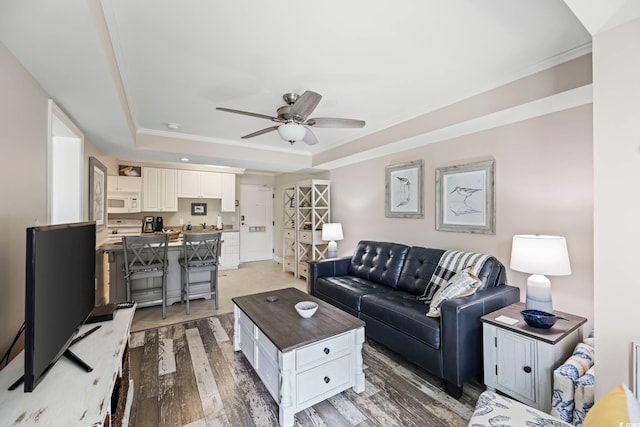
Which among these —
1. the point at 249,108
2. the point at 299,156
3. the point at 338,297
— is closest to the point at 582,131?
the point at 338,297

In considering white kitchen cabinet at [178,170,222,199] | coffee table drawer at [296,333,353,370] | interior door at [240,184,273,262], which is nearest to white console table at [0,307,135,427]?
coffee table drawer at [296,333,353,370]

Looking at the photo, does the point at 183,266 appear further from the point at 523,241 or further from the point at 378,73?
the point at 523,241

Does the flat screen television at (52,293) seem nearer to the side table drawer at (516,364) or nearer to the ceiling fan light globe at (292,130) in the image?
the ceiling fan light globe at (292,130)

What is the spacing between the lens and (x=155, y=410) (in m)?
1.83

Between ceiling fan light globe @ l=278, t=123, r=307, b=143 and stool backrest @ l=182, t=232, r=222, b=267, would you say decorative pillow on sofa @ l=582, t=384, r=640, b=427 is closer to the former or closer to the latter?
ceiling fan light globe @ l=278, t=123, r=307, b=143

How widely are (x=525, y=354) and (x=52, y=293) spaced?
8.51ft

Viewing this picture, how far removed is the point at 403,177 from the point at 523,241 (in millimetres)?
1845

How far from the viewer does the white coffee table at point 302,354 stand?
1.74 meters

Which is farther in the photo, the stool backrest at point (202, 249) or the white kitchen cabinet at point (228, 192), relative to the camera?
the white kitchen cabinet at point (228, 192)

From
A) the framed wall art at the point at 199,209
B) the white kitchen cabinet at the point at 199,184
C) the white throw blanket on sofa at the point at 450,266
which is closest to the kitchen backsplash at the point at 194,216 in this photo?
the framed wall art at the point at 199,209

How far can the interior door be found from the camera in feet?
23.4

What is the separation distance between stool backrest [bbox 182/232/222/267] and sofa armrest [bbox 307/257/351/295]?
136 cm

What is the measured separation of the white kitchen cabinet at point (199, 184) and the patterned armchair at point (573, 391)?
6.27 meters

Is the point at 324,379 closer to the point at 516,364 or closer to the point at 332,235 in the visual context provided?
the point at 516,364
